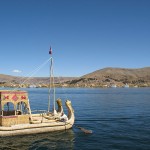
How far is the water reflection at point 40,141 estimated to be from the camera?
26.0 meters

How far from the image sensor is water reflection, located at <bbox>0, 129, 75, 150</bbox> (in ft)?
85.4

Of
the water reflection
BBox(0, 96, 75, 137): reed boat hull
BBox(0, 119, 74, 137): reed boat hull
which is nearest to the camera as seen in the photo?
the water reflection

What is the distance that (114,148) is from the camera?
82.2ft

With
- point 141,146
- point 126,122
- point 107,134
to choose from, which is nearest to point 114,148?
point 141,146

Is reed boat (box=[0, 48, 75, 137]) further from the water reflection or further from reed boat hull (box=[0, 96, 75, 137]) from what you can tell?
the water reflection

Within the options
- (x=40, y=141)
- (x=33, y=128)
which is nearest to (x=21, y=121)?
(x=33, y=128)

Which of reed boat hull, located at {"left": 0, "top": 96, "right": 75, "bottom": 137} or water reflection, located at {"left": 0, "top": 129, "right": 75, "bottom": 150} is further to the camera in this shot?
reed boat hull, located at {"left": 0, "top": 96, "right": 75, "bottom": 137}

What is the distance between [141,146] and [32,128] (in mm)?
12268

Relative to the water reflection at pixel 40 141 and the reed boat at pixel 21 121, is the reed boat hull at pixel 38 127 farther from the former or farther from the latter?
the water reflection at pixel 40 141

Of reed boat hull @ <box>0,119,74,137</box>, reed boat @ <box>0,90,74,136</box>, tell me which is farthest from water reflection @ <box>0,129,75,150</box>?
reed boat @ <box>0,90,74,136</box>

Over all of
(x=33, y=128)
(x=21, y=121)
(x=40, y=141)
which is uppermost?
(x=21, y=121)

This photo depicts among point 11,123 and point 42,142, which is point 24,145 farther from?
point 11,123

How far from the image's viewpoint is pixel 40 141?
91.7ft

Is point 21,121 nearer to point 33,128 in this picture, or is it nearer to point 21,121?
point 21,121
